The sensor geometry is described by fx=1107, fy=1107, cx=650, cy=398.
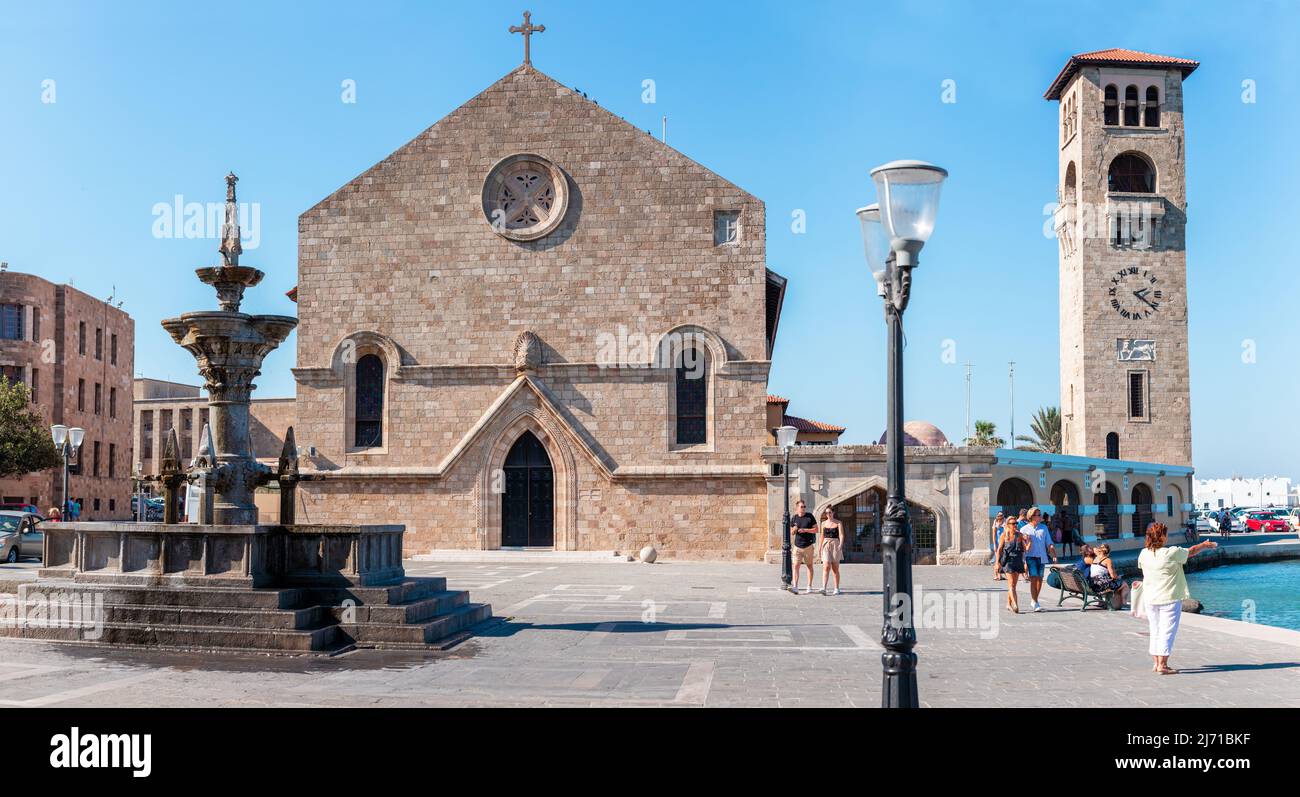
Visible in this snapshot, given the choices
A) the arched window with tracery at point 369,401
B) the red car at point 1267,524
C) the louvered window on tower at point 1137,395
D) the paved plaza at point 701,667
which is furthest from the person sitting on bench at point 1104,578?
the red car at point 1267,524

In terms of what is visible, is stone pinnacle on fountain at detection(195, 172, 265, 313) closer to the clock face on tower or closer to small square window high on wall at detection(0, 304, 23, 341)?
small square window high on wall at detection(0, 304, 23, 341)

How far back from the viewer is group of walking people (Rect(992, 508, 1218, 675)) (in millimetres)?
12094

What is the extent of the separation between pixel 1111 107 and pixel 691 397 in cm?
3503

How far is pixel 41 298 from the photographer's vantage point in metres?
54.4

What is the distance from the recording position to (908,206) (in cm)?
820

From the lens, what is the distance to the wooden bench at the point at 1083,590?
739 inches

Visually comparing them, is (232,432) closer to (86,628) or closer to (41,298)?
(86,628)

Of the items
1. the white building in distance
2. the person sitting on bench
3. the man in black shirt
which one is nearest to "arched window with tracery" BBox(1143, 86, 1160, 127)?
the person sitting on bench

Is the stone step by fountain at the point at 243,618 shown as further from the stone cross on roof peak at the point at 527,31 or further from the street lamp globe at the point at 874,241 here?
the stone cross on roof peak at the point at 527,31

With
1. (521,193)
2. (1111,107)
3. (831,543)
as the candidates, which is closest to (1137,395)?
(1111,107)

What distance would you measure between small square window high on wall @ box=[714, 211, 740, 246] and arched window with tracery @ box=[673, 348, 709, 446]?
319 centimetres
